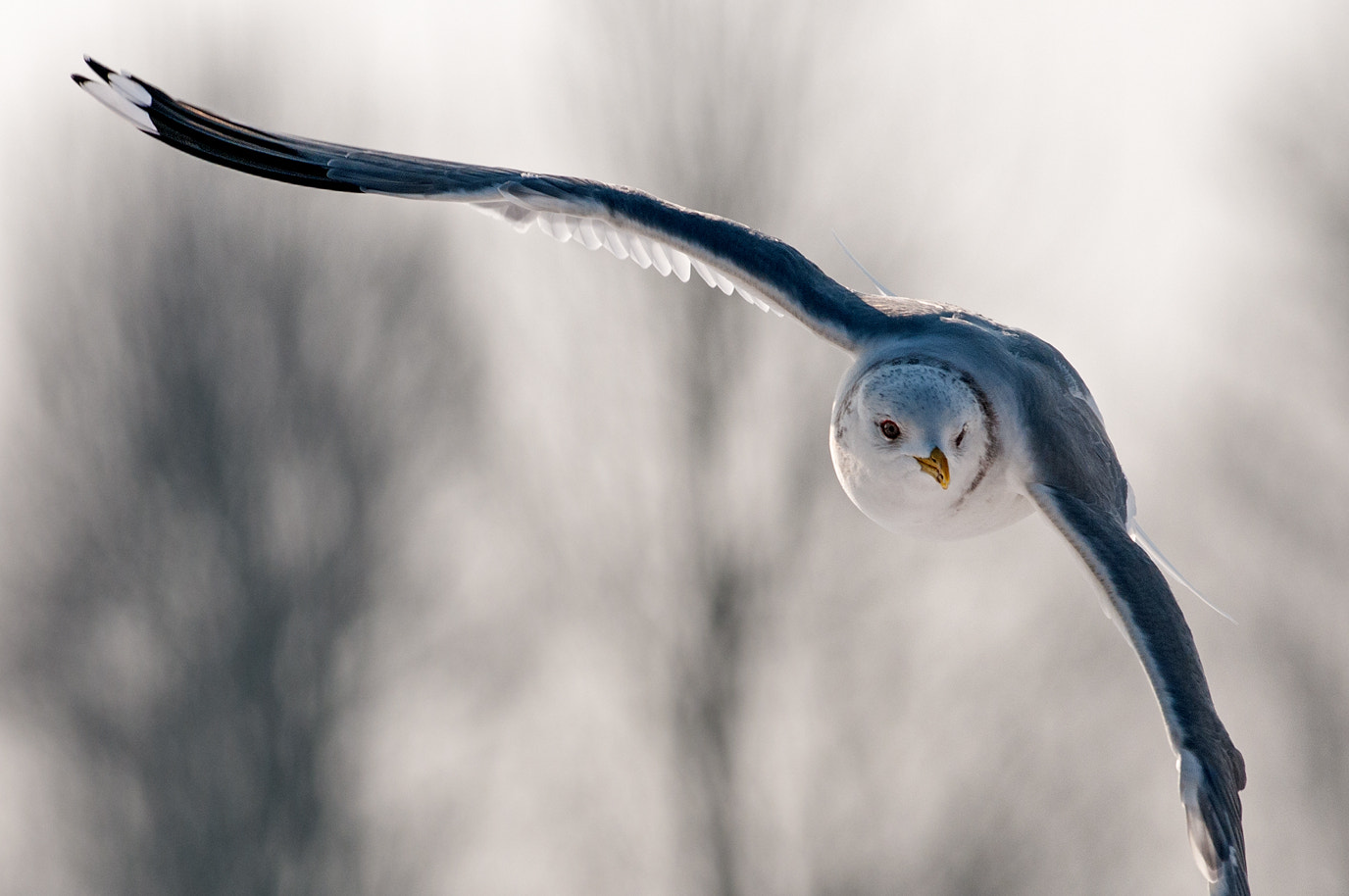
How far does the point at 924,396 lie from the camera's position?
136 inches

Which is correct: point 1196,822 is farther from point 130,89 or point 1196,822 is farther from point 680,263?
point 130,89

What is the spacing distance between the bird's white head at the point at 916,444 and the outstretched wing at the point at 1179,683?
7.4 inches

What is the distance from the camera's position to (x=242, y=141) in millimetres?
4523

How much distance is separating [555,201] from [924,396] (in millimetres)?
1284

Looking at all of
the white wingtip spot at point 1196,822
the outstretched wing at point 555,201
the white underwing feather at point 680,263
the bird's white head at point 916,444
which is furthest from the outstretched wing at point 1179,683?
the white underwing feather at point 680,263

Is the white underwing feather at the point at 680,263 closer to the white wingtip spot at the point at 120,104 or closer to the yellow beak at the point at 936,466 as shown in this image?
the yellow beak at the point at 936,466

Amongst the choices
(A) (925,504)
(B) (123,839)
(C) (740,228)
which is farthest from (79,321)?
(A) (925,504)

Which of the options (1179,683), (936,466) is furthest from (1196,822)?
(936,466)

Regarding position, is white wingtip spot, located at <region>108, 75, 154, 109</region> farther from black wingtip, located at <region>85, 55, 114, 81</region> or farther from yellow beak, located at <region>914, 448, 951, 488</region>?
Answer: yellow beak, located at <region>914, 448, 951, 488</region>

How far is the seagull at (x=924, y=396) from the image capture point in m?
3.09

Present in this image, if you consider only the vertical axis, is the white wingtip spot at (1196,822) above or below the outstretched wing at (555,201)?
below

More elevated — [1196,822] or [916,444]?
[916,444]

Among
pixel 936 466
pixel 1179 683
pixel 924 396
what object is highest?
pixel 924 396

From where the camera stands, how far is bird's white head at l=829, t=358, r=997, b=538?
3.47 m
